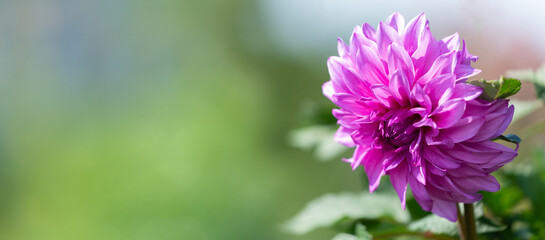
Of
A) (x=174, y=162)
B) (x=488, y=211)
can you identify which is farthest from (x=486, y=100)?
(x=174, y=162)

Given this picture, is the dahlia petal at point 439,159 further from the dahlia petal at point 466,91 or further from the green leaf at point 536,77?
the green leaf at point 536,77

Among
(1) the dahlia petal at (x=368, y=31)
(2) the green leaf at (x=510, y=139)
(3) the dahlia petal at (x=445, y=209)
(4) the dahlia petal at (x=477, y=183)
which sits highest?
(1) the dahlia petal at (x=368, y=31)

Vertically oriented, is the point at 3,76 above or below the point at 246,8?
below

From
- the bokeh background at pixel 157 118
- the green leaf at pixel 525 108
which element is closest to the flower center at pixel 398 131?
the green leaf at pixel 525 108

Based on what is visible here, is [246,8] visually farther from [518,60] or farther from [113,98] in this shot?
[518,60]

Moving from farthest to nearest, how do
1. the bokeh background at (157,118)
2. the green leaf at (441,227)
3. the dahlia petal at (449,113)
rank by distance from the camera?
1. the bokeh background at (157,118)
2. the green leaf at (441,227)
3. the dahlia petal at (449,113)

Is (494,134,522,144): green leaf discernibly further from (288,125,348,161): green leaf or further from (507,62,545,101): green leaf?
(288,125,348,161): green leaf

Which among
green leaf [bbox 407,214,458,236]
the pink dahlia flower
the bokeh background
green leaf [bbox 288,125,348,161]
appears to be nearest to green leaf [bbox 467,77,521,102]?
the pink dahlia flower
